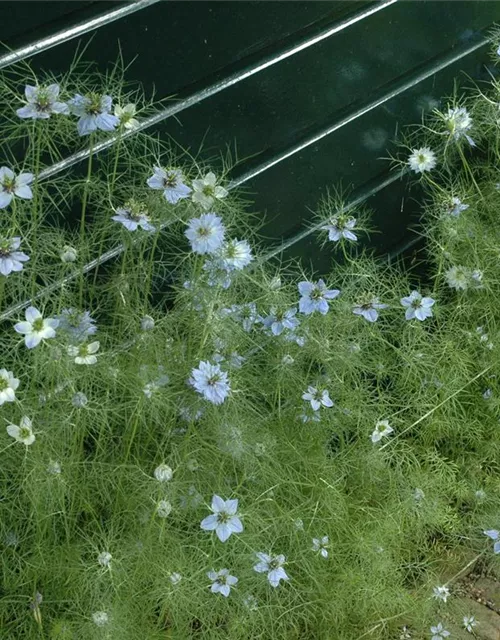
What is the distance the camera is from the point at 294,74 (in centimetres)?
374

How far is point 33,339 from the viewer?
251 centimetres

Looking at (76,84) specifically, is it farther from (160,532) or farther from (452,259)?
(452,259)

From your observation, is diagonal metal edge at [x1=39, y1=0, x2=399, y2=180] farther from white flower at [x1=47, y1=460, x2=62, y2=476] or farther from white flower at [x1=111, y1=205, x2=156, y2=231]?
white flower at [x1=47, y1=460, x2=62, y2=476]

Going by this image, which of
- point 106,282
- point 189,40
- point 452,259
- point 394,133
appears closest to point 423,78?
point 394,133

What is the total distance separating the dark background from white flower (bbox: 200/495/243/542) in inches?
46.9

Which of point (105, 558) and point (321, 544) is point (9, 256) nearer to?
point (105, 558)

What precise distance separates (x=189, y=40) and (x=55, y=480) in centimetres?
137

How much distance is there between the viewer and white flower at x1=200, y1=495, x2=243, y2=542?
279cm

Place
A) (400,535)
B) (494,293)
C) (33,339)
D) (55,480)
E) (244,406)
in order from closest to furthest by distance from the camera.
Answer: (33,339)
(55,480)
(244,406)
(400,535)
(494,293)

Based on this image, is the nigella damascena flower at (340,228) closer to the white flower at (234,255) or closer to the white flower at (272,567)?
the white flower at (234,255)

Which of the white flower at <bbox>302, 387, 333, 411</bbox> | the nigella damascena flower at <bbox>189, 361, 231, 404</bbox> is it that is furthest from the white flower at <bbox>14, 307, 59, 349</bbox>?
the white flower at <bbox>302, 387, 333, 411</bbox>

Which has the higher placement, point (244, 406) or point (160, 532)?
point (244, 406)

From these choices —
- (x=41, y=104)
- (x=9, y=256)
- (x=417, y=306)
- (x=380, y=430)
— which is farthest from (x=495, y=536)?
(x=41, y=104)

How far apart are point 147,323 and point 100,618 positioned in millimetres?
796
